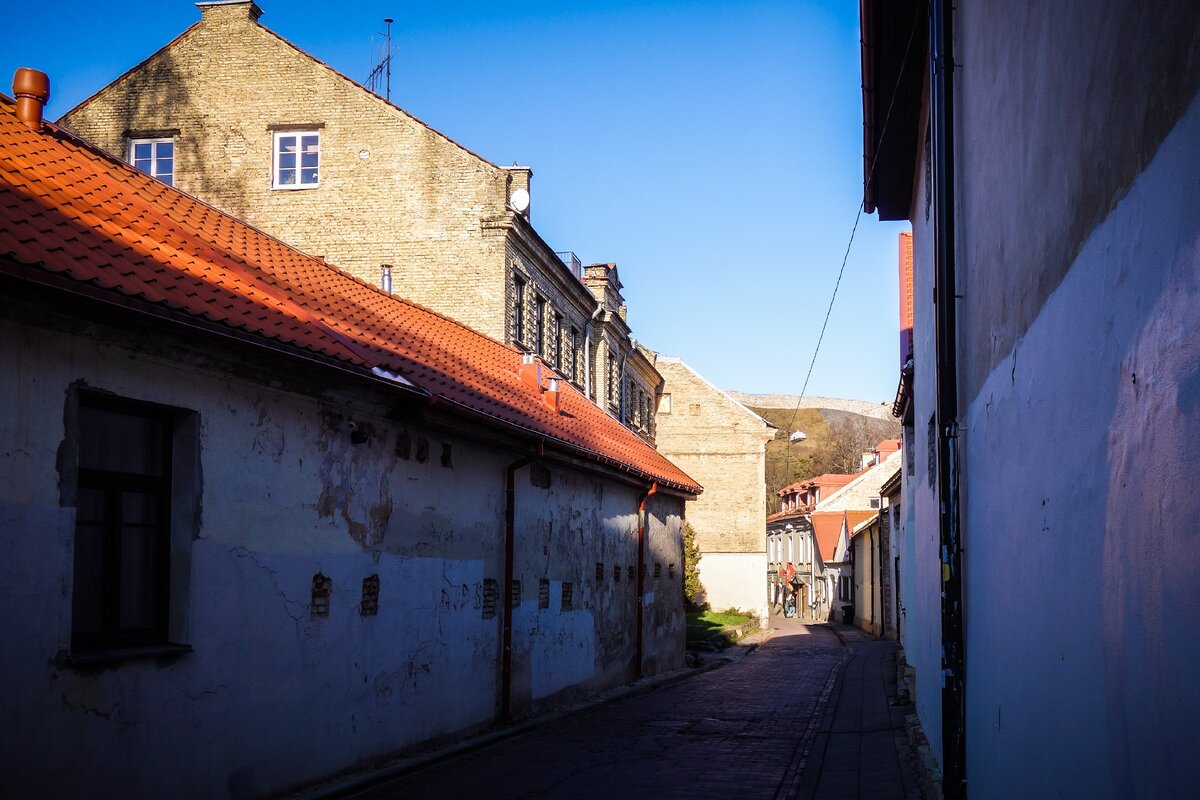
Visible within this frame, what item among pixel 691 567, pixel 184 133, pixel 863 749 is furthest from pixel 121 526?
pixel 691 567

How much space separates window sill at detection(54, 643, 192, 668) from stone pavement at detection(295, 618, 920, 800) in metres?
2.17

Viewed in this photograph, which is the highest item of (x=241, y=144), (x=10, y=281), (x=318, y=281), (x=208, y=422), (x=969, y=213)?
(x=241, y=144)

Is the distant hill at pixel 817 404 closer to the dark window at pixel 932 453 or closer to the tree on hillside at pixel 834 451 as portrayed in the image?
the tree on hillside at pixel 834 451

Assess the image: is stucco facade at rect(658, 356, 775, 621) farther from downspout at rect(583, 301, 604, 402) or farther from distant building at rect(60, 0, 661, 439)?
distant building at rect(60, 0, 661, 439)

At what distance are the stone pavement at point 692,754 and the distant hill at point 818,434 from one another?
81.6 metres

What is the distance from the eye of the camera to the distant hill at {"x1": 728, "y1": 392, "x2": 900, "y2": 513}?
111812 mm

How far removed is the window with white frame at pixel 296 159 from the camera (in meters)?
26.4

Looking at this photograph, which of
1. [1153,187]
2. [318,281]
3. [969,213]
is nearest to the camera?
[1153,187]

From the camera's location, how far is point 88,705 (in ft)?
24.4

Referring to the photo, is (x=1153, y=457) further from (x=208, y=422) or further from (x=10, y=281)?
(x=208, y=422)

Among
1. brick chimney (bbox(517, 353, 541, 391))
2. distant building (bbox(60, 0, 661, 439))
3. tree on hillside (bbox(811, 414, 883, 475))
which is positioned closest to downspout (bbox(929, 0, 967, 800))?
brick chimney (bbox(517, 353, 541, 391))

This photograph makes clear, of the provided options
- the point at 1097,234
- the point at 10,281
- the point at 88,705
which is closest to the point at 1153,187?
the point at 1097,234

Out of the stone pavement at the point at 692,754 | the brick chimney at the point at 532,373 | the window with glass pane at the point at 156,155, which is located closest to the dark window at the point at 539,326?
the brick chimney at the point at 532,373

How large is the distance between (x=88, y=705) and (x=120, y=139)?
848 inches
